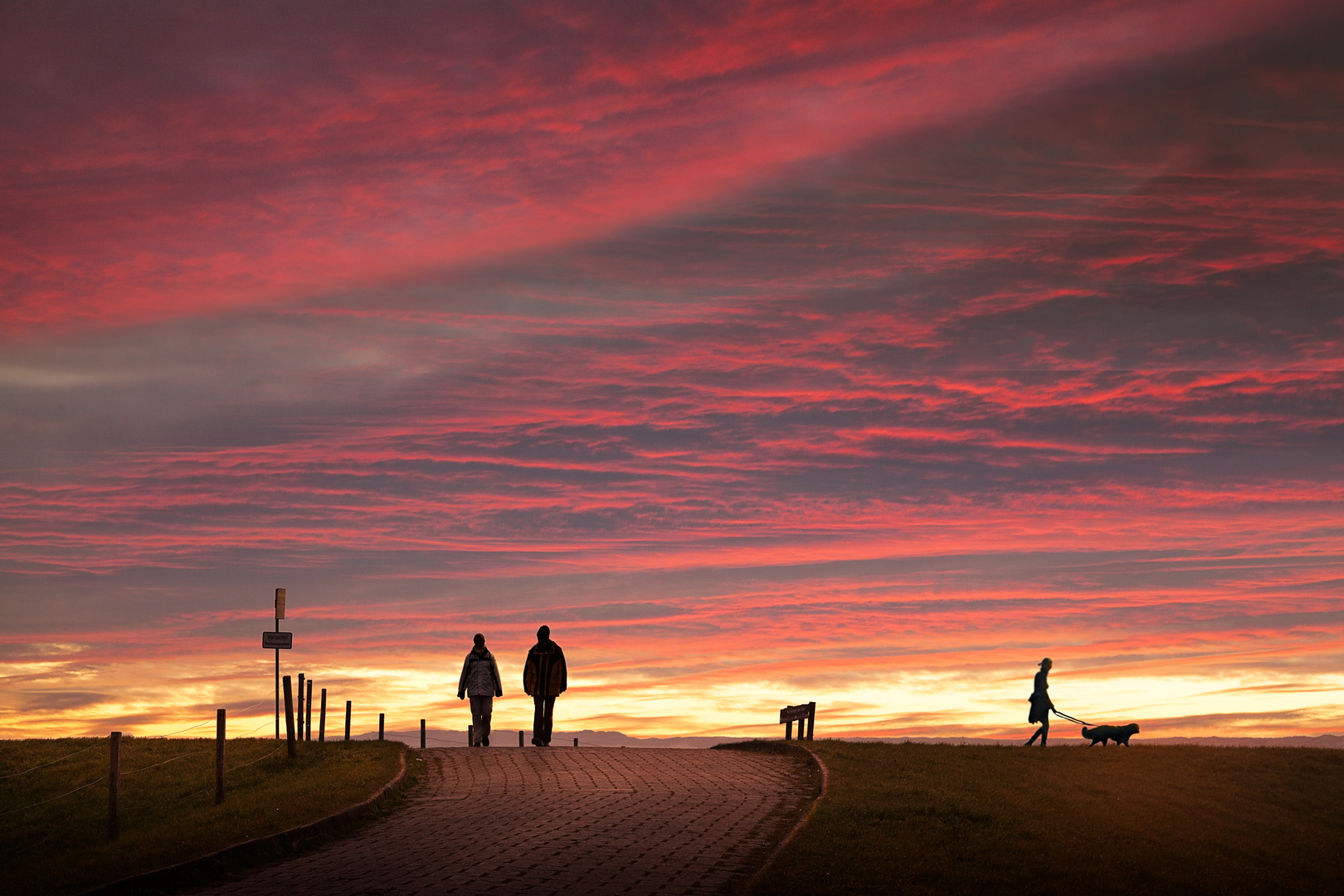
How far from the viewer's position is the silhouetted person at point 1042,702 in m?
29.1

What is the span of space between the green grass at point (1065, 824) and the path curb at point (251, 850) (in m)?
6.15

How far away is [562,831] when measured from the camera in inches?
587

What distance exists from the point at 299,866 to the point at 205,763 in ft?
47.0

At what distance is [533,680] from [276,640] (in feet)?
17.7

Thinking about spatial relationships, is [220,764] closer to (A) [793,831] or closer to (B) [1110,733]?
(A) [793,831]

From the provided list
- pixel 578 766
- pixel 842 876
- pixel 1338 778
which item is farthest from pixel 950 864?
pixel 1338 778

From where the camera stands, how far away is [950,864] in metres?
14.1

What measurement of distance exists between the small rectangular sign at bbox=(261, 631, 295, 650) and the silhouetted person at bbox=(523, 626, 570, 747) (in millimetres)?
4939

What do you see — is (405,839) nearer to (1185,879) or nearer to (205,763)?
(1185,879)

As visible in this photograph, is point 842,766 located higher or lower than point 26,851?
higher

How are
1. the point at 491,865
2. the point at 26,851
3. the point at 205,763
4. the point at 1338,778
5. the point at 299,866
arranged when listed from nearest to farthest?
the point at 491,865, the point at 299,866, the point at 26,851, the point at 205,763, the point at 1338,778

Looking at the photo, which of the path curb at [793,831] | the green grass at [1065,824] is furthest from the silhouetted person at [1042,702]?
the path curb at [793,831]

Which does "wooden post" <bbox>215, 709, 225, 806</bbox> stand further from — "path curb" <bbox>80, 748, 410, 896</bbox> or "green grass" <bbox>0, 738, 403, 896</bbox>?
"path curb" <bbox>80, 748, 410, 896</bbox>

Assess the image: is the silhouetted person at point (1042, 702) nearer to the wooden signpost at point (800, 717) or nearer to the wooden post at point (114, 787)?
the wooden signpost at point (800, 717)
